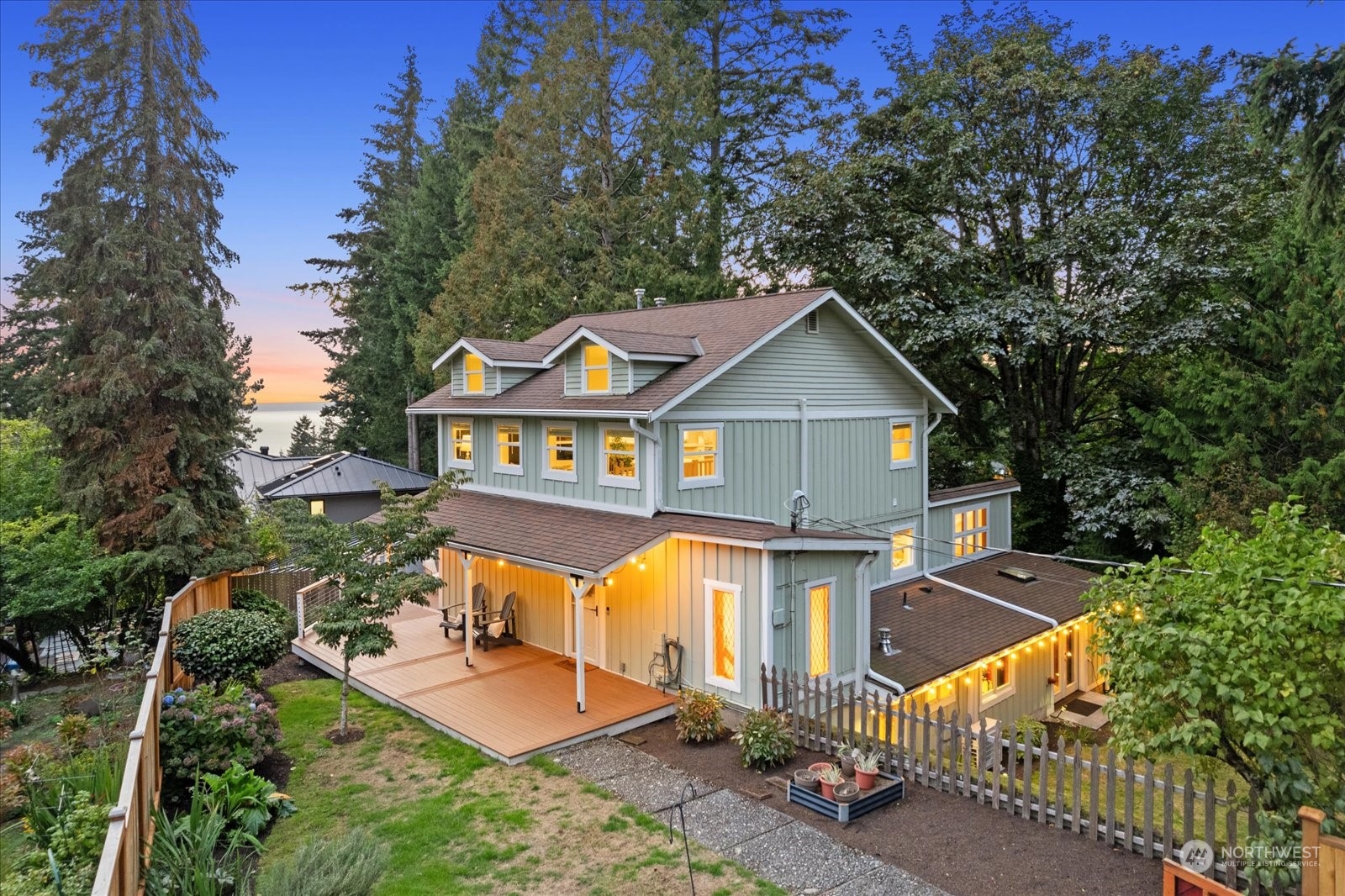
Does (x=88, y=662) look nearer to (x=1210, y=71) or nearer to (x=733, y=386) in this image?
(x=733, y=386)

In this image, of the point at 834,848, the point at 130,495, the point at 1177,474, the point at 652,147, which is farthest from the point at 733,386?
the point at 652,147

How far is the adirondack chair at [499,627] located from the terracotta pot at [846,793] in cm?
789

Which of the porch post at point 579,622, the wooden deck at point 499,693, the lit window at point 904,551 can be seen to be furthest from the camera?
the lit window at point 904,551

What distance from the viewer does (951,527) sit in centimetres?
1800

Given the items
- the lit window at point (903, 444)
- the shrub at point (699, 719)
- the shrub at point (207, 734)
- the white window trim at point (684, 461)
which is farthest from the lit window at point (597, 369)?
the shrub at point (207, 734)

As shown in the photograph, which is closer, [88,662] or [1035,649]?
[88,662]

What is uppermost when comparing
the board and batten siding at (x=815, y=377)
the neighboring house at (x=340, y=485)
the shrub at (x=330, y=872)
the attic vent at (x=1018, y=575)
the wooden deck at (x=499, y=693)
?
the board and batten siding at (x=815, y=377)

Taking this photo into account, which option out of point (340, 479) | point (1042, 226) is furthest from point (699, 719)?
point (340, 479)

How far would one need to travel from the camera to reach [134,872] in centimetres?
542

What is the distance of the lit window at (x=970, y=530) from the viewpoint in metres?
18.1

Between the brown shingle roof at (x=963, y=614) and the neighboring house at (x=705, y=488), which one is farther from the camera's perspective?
the brown shingle roof at (x=963, y=614)

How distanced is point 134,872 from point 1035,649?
47.6ft

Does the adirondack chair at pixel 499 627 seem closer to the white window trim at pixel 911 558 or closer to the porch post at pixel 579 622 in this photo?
the porch post at pixel 579 622

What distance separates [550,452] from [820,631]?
634cm
